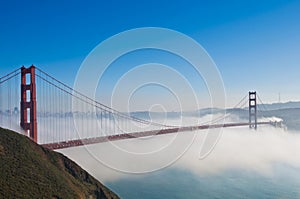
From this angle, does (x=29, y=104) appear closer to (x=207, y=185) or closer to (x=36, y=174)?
(x=36, y=174)

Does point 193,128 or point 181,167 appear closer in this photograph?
point 193,128

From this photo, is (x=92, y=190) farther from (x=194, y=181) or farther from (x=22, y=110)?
(x=194, y=181)

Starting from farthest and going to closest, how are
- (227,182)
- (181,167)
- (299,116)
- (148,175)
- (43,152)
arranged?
(299,116) < (181,167) < (148,175) < (227,182) < (43,152)

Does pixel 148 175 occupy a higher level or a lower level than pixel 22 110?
lower

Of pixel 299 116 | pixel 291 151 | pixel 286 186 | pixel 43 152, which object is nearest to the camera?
pixel 43 152

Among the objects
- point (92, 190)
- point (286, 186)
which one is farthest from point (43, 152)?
point (286, 186)

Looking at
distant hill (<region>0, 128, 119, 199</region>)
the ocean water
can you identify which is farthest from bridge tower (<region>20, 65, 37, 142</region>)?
the ocean water

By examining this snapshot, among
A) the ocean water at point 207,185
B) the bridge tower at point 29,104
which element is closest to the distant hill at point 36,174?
the bridge tower at point 29,104

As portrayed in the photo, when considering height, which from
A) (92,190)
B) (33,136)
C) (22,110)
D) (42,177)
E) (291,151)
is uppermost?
(22,110)
